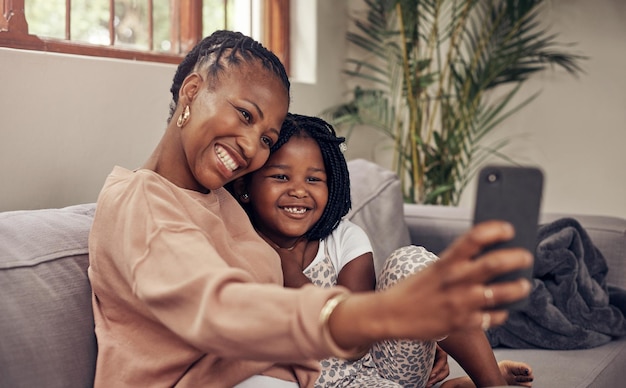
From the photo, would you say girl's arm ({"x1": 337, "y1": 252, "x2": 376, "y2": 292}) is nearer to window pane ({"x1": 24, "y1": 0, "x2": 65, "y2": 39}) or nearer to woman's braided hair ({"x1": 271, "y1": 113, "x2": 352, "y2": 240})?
woman's braided hair ({"x1": 271, "y1": 113, "x2": 352, "y2": 240})

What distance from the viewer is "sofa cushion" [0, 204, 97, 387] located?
1.12m

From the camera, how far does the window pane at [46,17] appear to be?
199 centimetres

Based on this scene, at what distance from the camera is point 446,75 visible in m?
3.65

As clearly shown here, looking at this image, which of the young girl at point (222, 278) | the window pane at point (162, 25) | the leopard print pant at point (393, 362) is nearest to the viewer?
the young girl at point (222, 278)

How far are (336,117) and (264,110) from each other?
7.10 ft

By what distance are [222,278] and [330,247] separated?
87 cm

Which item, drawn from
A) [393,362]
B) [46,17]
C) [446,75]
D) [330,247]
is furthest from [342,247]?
[446,75]

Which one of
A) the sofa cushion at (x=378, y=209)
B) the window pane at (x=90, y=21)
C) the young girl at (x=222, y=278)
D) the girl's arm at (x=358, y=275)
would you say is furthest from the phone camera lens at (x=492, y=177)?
the window pane at (x=90, y=21)

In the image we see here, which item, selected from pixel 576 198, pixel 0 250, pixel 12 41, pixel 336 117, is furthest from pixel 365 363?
pixel 576 198

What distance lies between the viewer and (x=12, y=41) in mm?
1828

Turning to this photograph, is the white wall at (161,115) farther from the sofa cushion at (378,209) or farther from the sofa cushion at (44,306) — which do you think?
the sofa cushion at (378,209)

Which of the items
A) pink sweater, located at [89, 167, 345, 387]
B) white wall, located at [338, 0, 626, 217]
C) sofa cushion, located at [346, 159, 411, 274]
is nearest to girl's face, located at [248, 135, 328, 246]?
pink sweater, located at [89, 167, 345, 387]

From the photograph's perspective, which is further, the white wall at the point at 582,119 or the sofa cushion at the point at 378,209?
the white wall at the point at 582,119

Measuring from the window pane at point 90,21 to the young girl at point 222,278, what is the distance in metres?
0.93
